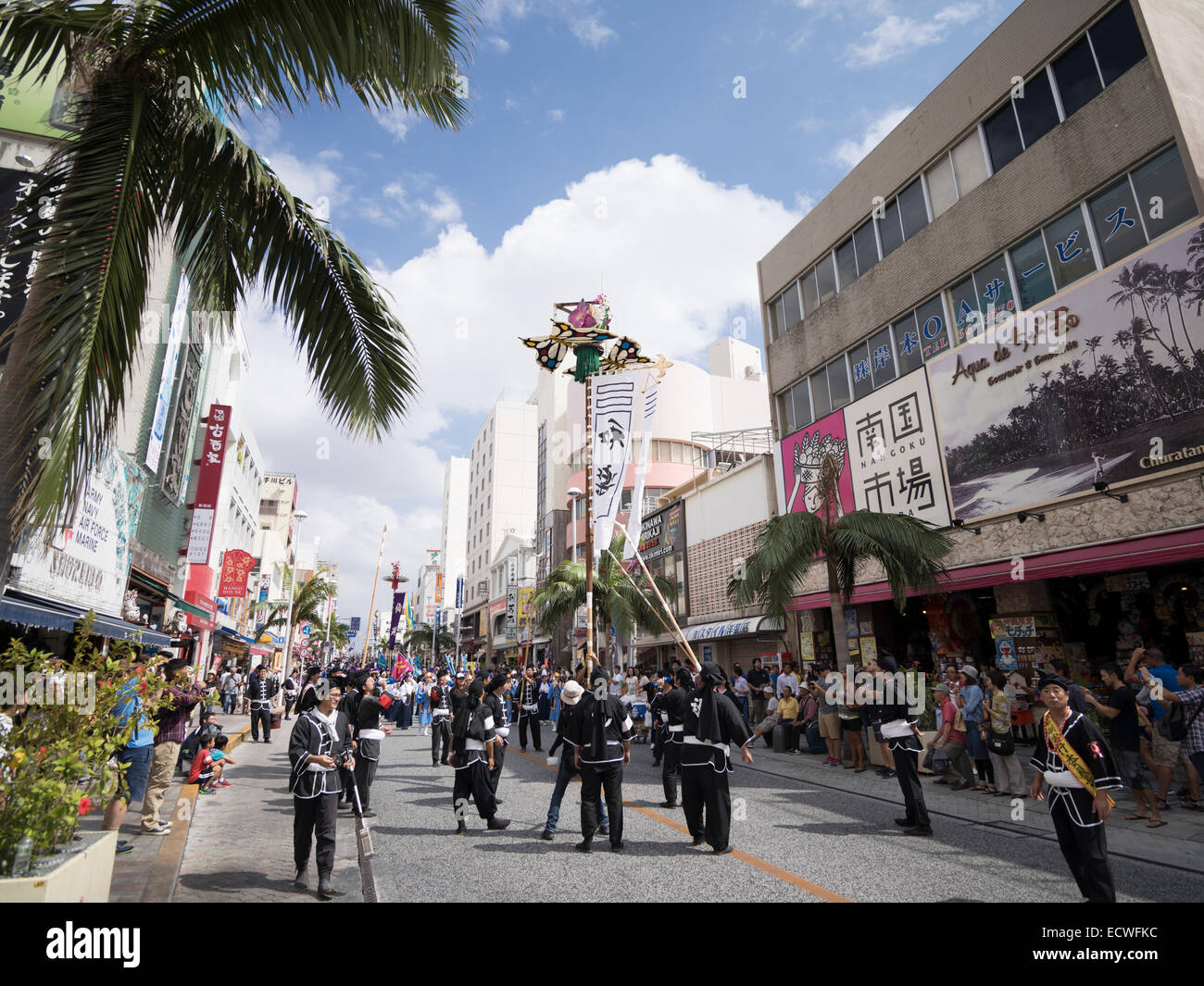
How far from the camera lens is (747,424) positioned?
51.8 meters

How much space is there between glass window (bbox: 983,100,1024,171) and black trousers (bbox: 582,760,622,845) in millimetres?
16048

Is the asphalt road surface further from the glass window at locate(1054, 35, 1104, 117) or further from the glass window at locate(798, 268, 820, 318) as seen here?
the glass window at locate(798, 268, 820, 318)

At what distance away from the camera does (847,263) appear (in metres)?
20.7

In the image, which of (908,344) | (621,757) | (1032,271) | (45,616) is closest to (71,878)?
(621,757)

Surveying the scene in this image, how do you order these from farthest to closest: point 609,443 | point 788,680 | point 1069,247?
point 788,680, point 609,443, point 1069,247

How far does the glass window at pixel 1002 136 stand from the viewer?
15367 millimetres

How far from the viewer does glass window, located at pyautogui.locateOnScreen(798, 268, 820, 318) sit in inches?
869

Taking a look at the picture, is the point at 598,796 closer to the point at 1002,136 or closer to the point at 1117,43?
the point at 1117,43

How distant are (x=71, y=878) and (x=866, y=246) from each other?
2154 centimetres

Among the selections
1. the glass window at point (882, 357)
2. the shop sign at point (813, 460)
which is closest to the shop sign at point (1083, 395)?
→ the glass window at point (882, 357)

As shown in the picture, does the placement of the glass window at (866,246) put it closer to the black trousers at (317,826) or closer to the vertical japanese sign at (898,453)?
the vertical japanese sign at (898,453)

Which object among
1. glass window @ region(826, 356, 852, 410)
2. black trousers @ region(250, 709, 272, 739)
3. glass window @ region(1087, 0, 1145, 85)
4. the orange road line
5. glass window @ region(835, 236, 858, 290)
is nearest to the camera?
the orange road line

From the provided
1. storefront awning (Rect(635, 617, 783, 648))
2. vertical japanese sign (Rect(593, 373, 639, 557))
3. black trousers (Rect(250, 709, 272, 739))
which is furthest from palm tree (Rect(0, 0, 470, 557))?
storefront awning (Rect(635, 617, 783, 648))

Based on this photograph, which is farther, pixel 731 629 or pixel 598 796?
pixel 731 629
